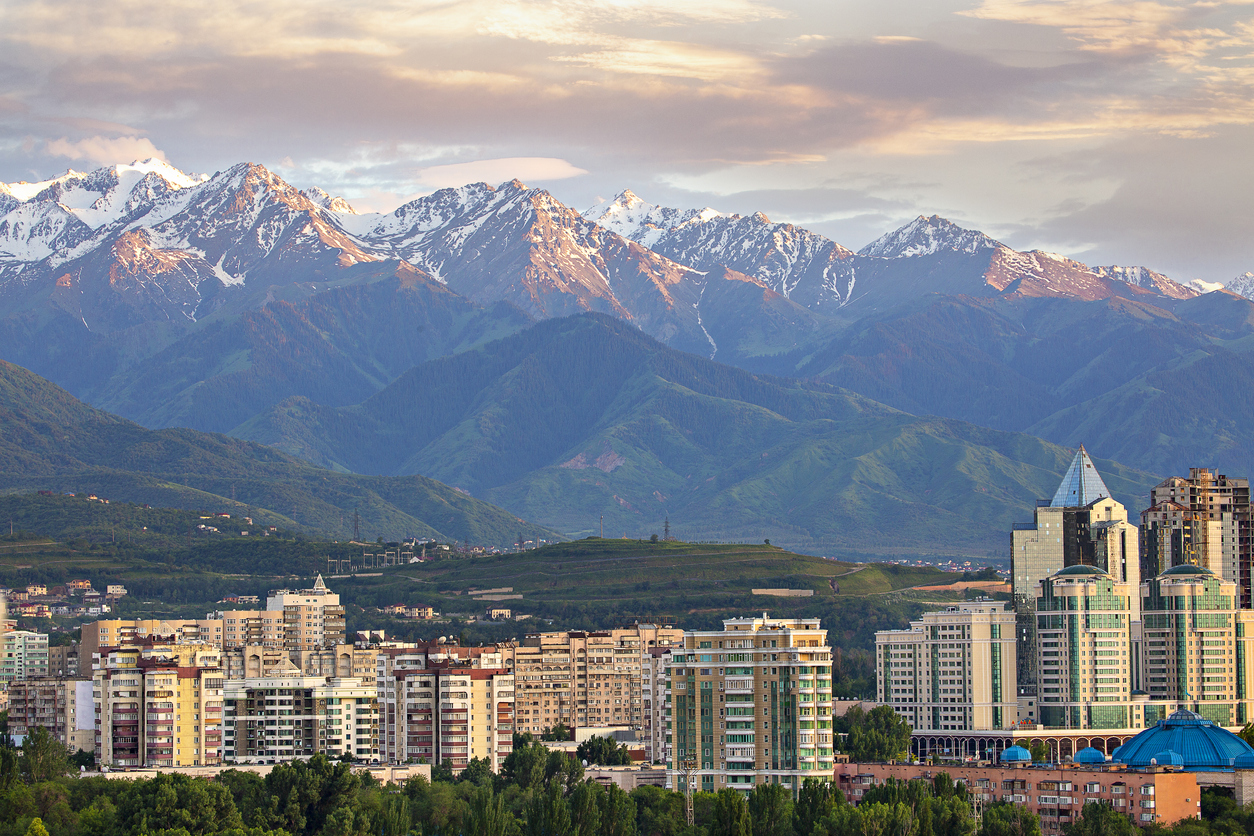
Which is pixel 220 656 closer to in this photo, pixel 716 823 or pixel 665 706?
pixel 665 706

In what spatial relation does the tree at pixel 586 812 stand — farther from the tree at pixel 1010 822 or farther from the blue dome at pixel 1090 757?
the blue dome at pixel 1090 757

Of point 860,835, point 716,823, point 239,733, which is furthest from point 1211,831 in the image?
point 239,733

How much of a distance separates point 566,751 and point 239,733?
952 inches

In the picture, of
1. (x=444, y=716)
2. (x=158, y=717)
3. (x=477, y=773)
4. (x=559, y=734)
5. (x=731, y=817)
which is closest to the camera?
(x=731, y=817)

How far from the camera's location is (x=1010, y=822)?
13125 centimetres

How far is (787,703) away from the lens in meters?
130

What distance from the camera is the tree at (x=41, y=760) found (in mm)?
141750

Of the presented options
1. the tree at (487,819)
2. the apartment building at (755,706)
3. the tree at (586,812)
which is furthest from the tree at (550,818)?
the apartment building at (755,706)

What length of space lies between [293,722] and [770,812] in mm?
53128

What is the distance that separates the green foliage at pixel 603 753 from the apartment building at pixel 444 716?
18.8ft

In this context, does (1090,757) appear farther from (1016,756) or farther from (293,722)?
(293,722)

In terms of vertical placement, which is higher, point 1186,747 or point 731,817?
point 1186,747

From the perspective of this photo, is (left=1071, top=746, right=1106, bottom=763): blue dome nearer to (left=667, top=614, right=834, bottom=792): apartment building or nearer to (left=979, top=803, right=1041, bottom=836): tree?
(left=979, top=803, right=1041, bottom=836): tree

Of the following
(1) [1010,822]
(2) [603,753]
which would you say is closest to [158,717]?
(2) [603,753]
